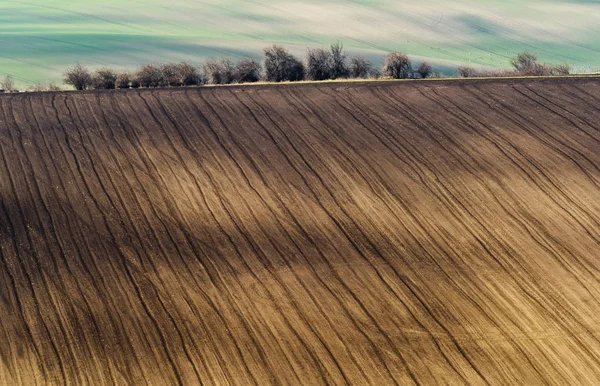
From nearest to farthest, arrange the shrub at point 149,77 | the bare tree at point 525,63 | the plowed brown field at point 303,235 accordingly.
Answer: the plowed brown field at point 303,235, the shrub at point 149,77, the bare tree at point 525,63

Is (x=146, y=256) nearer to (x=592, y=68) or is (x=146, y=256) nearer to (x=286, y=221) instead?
(x=286, y=221)

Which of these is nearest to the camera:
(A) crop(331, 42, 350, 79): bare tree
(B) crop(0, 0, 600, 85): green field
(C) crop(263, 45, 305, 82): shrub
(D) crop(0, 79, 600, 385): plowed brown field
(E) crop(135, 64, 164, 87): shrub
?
(D) crop(0, 79, 600, 385): plowed brown field

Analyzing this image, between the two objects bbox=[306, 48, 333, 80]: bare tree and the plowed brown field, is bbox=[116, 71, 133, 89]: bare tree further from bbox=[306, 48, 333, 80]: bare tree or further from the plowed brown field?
bbox=[306, 48, 333, 80]: bare tree

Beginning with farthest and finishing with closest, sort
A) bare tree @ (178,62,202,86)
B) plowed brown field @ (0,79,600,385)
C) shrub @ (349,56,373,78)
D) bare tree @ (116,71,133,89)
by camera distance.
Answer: shrub @ (349,56,373,78)
bare tree @ (178,62,202,86)
bare tree @ (116,71,133,89)
plowed brown field @ (0,79,600,385)

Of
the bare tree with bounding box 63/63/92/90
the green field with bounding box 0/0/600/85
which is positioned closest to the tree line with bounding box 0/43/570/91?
the bare tree with bounding box 63/63/92/90

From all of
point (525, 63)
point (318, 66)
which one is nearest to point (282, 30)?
point (525, 63)

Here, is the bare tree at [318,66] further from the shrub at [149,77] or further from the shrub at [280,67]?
the shrub at [149,77]


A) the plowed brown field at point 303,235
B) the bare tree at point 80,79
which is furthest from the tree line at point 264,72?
the plowed brown field at point 303,235

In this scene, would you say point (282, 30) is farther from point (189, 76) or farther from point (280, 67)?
point (189, 76)
